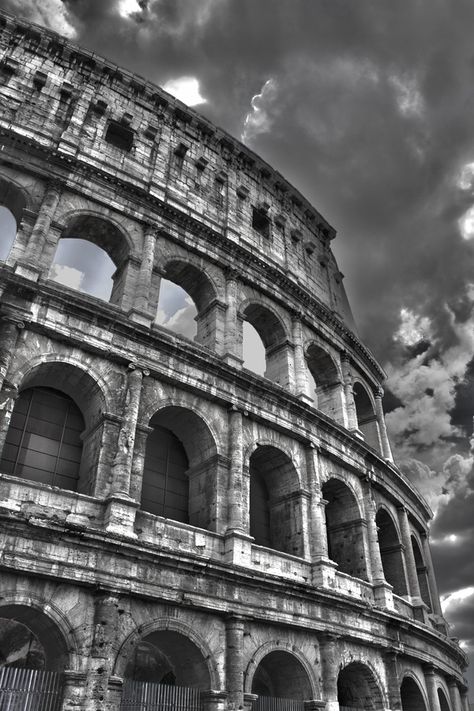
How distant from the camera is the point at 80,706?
29.3ft

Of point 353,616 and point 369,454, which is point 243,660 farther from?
point 369,454

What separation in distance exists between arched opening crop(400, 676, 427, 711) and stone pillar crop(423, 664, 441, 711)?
43cm

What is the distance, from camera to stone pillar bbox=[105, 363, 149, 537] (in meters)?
10.6

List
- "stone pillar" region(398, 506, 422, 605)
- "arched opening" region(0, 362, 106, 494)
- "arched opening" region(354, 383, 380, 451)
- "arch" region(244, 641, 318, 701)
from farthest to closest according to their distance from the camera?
"arched opening" region(354, 383, 380, 451) → "stone pillar" region(398, 506, 422, 605) → "arch" region(244, 641, 318, 701) → "arched opening" region(0, 362, 106, 494)

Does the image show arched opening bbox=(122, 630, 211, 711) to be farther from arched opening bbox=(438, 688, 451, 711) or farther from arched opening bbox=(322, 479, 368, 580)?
arched opening bbox=(438, 688, 451, 711)

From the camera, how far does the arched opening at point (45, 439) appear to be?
1170 cm

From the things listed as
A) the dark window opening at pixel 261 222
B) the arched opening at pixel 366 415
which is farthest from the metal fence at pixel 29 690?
the dark window opening at pixel 261 222

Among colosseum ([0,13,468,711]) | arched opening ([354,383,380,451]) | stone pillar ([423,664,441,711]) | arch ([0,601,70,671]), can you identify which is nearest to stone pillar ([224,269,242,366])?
colosseum ([0,13,468,711])

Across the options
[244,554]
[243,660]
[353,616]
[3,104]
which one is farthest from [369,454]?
[3,104]

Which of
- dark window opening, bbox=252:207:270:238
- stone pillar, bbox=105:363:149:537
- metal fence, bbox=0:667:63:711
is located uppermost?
dark window opening, bbox=252:207:270:238

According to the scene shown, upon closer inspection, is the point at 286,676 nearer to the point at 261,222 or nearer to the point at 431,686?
the point at 431,686

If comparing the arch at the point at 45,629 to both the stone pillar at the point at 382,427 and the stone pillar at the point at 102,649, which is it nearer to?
the stone pillar at the point at 102,649

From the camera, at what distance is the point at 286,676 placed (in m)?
12.7

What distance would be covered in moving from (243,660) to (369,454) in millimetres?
8267
